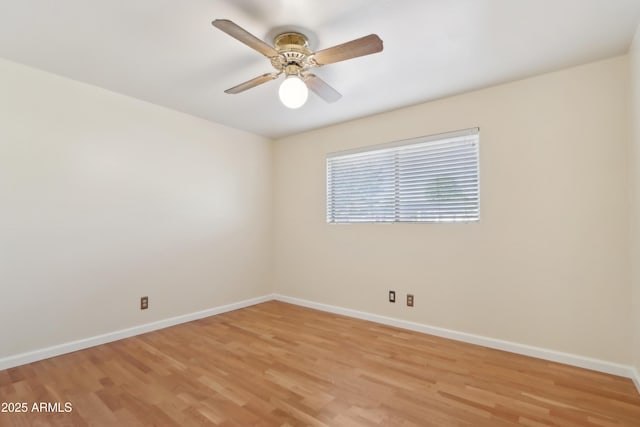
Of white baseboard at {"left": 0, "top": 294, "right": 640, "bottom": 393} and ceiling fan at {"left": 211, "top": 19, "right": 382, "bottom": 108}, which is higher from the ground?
ceiling fan at {"left": 211, "top": 19, "right": 382, "bottom": 108}

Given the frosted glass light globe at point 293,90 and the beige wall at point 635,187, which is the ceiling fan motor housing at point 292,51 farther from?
the beige wall at point 635,187

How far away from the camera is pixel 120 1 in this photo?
1663 millimetres

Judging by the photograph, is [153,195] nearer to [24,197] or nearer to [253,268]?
[24,197]

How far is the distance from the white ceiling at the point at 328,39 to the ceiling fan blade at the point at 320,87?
0.75 ft

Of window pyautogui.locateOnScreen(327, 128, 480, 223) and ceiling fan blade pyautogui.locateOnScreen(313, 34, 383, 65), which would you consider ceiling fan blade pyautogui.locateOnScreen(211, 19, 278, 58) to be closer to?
ceiling fan blade pyautogui.locateOnScreen(313, 34, 383, 65)

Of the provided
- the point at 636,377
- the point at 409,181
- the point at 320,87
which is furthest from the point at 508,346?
the point at 320,87

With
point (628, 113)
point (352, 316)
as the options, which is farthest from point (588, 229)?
point (352, 316)

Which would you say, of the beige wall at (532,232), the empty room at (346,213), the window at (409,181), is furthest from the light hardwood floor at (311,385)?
the window at (409,181)

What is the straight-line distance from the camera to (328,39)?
2.00 meters

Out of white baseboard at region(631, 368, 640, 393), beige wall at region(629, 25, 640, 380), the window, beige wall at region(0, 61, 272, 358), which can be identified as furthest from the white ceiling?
white baseboard at region(631, 368, 640, 393)

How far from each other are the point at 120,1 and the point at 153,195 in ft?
6.11

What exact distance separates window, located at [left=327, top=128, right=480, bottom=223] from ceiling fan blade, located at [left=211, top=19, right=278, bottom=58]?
5.99ft

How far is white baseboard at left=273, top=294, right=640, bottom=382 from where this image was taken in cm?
216

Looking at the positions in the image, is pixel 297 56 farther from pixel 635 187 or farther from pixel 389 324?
pixel 389 324
